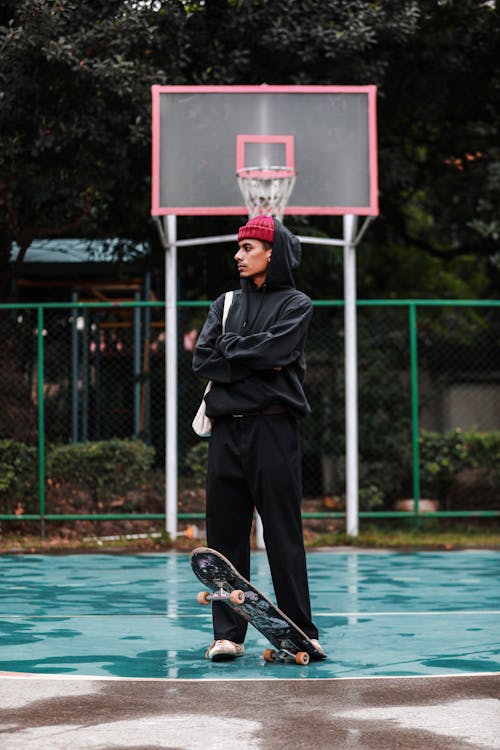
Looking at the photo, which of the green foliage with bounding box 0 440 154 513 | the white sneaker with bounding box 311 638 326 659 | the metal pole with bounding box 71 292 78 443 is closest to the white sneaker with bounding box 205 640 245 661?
the white sneaker with bounding box 311 638 326 659

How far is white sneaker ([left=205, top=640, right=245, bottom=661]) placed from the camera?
6555 millimetres

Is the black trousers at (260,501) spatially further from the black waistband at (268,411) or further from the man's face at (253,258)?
the man's face at (253,258)

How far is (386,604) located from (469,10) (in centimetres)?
1056

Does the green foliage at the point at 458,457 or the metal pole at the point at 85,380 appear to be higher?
the metal pole at the point at 85,380

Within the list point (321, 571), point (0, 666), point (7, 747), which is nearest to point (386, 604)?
point (321, 571)

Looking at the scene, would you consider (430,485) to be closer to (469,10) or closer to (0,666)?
(469,10)

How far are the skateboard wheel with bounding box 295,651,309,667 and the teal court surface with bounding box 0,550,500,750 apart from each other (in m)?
0.04

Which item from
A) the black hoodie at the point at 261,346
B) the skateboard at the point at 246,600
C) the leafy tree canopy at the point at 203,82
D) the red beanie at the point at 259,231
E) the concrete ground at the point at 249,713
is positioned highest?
the leafy tree canopy at the point at 203,82

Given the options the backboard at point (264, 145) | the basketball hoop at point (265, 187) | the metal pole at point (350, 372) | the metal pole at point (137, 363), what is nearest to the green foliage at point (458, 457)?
the metal pole at point (350, 372)

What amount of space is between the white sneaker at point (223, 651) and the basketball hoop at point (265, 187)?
23.7ft

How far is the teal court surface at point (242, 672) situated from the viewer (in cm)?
498

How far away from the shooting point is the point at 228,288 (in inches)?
701

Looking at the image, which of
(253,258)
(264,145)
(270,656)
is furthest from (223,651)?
(264,145)

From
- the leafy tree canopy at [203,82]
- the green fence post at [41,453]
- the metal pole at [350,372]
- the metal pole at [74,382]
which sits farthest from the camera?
the metal pole at [74,382]
